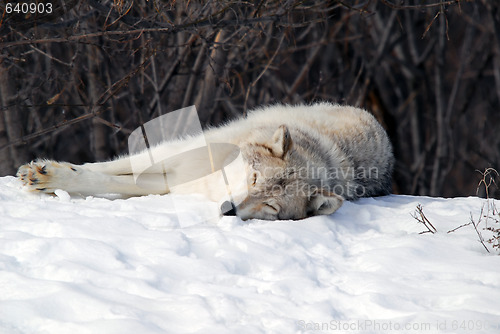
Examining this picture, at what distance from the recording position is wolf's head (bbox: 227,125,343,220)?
4.25 metres

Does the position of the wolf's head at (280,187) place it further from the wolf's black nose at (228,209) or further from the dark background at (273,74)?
the dark background at (273,74)

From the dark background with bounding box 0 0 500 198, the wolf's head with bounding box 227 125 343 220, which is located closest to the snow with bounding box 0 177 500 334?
the wolf's head with bounding box 227 125 343 220

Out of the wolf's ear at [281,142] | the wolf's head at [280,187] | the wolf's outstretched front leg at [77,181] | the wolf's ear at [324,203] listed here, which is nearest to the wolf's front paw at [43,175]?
the wolf's outstretched front leg at [77,181]

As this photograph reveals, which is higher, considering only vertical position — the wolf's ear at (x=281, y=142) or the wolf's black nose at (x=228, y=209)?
the wolf's ear at (x=281, y=142)

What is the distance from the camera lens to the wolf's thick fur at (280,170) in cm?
429

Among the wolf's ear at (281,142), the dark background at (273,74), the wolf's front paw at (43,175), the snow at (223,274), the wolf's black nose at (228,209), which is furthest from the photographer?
the dark background at (273,74)

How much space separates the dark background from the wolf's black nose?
187 cm

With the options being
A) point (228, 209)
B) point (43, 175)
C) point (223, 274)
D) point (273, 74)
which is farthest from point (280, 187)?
point (273, 74)

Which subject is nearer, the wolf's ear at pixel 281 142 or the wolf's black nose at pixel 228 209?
the wolf's black nose at pixel 228 209

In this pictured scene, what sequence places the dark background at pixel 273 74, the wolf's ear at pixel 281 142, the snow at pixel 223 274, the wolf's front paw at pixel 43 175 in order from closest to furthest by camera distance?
the snow at pixel 223 274, the wolf's front paw at pixel 43 175, the wolf's ear at pixel 281 142, the dark background at pixel 273 74

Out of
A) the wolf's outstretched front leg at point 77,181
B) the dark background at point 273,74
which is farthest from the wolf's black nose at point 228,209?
the dark background at point 273,74

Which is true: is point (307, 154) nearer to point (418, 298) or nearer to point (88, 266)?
point (418, 298)

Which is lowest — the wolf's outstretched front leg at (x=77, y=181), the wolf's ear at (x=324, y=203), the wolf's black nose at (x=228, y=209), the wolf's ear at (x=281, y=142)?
the wolf's ear at (x=324, y=203)

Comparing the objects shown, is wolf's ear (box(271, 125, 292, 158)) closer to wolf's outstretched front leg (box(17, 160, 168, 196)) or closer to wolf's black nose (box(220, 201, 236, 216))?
wolf's black nose (box(220, 201, 236, 216))
